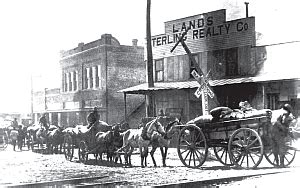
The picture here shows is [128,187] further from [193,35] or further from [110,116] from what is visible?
[110,116]

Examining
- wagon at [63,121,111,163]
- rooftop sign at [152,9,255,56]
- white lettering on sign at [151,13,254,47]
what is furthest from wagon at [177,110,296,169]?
white lettering on sign at [151,13,254,47]

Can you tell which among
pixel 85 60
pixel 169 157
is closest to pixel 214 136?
pixel 169 157

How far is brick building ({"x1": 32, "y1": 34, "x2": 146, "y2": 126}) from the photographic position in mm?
34906

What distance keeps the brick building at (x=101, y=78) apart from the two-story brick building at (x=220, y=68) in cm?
772

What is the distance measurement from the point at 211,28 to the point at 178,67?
3164 mm

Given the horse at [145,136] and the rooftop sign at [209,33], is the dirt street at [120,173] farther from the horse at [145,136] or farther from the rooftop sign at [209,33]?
the rooftop sign at [209,33]

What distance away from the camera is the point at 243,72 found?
23.0 metres

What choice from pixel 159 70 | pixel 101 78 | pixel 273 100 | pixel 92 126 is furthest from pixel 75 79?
pixel 92 126

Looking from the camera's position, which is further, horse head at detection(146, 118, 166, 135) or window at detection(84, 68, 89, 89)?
window at detection(84, 68, 89, 89)

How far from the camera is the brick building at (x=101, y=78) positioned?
115 feet

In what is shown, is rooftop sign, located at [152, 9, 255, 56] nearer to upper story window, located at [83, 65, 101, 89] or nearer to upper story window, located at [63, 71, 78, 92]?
upper story window, located at [83, 65, 101, 89]

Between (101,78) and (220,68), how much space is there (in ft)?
44.5

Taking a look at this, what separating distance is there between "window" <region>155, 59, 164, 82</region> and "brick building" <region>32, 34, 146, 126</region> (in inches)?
248

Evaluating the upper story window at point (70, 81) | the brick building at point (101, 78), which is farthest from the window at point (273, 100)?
the upper story window at point (70, 81)
